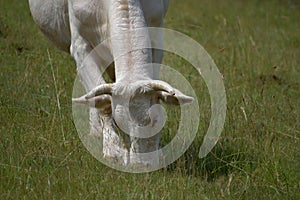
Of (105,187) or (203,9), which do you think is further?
(203,9)

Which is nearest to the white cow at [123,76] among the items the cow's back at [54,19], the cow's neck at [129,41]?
the cow's neck at [129,41]

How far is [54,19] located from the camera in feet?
25.9

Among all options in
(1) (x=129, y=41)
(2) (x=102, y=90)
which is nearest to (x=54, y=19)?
(1) (x=129, y=41)

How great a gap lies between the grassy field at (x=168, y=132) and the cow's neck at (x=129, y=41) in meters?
0.76

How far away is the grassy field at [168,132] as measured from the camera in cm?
553

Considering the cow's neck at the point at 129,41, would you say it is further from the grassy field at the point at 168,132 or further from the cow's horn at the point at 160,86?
the grassy field at the point at 168,132

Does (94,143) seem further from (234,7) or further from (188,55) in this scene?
(234,7)

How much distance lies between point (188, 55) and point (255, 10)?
14.4 feet

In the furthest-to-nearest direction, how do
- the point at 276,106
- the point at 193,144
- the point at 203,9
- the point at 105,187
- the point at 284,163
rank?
the point at 203,9 → the point at 276,106 → the point at 193,144 → the point at 284,163 → the point at 105,187

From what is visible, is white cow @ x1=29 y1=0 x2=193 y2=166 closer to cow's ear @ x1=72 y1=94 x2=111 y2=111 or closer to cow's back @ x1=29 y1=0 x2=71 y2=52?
cow's ear @ x1=72 y1=94 x2=111 y2=111

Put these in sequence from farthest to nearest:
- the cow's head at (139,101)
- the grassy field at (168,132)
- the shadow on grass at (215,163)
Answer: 1. the shadow on grass at (215,163)
2. the cow's head at (139,101)
3. the grassy field at (168,132)

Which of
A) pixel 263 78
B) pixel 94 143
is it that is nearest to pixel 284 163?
pixel 94 143

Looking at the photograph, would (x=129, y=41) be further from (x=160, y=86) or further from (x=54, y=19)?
(x=54, y=19)

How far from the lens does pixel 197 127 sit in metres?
7.17
